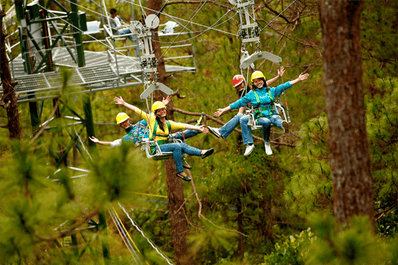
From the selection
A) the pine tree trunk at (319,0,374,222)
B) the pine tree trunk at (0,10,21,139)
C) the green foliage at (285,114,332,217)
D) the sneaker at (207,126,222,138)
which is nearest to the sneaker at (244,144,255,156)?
the sneaker at (207,126,222,138)

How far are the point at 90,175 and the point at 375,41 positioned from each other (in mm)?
10332

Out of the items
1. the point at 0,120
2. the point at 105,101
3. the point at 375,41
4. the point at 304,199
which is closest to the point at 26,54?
the point at 0,120

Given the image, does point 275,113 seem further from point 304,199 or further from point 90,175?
point 90,175

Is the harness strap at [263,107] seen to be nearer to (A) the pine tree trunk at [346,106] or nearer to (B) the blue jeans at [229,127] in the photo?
(B) the blue jeans at [229,127]

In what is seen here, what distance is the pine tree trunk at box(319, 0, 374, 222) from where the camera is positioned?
6.98 metres

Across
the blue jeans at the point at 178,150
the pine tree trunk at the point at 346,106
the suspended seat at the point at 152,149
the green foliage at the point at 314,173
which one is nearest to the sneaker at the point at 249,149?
the blue jeans at the point at 178,150

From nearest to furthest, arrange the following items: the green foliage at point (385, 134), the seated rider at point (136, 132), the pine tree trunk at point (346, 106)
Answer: the pine tree trunk at point (346, 106), the seated rider at point (136, 132), the green foliage at point (385, 134)

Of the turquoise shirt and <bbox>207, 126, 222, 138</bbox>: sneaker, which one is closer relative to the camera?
the turquoise shirt

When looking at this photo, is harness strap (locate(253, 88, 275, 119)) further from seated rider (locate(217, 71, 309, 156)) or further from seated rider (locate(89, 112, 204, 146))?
seated rider (locate(89, 112, 204, 146))

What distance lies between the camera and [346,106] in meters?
7.05

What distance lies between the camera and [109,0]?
23312 millimetres

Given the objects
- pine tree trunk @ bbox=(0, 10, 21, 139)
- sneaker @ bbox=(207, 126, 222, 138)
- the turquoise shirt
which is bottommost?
sneaker @ bbox=(207, 126, 222, 138)

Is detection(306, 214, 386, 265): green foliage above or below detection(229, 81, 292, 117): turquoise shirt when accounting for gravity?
below

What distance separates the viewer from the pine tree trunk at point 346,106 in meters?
6.98
